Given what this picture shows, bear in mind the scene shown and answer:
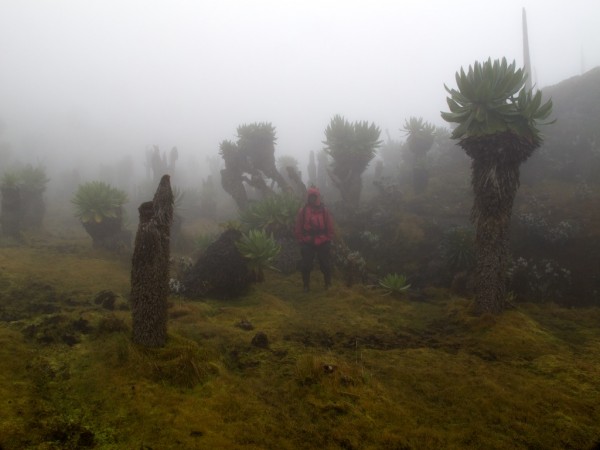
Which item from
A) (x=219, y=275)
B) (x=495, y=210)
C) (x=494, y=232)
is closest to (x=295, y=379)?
(x=219, y=275)

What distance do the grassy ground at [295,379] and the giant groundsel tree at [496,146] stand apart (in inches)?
41.0

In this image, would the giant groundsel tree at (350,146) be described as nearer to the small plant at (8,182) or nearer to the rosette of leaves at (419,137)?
the rosette of leaves at (419,137)

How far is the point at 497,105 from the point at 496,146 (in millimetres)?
919

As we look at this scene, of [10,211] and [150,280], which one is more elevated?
[10,211]

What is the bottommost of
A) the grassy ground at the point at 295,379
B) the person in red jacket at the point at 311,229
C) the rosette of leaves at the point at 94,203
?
the grassy ground at the point at 295,379

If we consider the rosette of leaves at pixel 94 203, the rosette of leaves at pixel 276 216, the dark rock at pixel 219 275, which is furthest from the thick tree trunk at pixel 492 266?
the rosette of leaves at pixel 94 203

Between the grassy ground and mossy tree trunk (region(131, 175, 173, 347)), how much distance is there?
298 mm

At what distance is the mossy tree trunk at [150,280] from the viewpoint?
559cm

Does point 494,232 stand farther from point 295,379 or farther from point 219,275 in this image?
point 219,275

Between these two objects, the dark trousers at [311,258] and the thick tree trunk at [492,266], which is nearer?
the thick tree trunk at [492,266]

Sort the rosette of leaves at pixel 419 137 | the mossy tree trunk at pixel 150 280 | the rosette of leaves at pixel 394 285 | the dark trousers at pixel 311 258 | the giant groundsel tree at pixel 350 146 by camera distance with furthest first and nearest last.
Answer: the rosette of leaves at pixel 419 137 → the giant groundsel tree at pixel 350 146 → the dark trousers at pixel 311 258 → the rosette of leaves at pixel 394 285 → the mossy tree trunk at pixel 150 280

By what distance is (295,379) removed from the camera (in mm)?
5172

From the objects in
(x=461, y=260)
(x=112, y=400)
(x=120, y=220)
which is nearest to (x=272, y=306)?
(x=112, y=400)

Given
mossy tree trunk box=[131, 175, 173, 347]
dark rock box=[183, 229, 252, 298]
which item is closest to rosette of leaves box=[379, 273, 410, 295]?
dark rock box=[183, 229, 252, 298]
